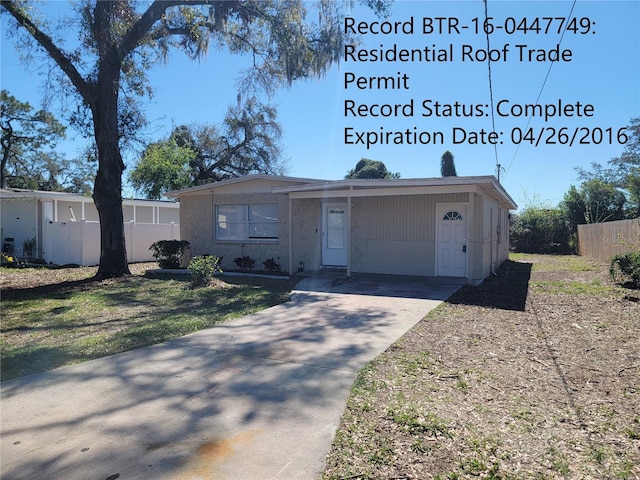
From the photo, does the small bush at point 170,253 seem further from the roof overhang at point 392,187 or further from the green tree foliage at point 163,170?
the green tree foliage at point 163,170

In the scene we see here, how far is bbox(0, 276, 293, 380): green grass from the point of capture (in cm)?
571

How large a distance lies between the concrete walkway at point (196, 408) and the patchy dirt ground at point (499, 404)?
0.33 m

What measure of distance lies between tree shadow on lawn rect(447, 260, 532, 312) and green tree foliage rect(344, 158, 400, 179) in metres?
28.1

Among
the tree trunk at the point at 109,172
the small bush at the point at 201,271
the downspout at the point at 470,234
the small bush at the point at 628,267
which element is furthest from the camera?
the tree trunk at the point at 109,172

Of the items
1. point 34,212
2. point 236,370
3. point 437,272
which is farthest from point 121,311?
point 34,212

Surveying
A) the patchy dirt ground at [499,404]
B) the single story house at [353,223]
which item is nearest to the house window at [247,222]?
the single story house at [353,223]

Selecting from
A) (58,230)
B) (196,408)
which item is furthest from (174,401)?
(58,230)

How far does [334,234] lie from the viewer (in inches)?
550

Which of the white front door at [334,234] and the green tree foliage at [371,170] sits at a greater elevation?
the green tree foliage at [371,170]

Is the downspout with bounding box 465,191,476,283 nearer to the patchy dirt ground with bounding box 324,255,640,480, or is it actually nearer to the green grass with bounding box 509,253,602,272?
the patchy dirt ground with bounding box 324,255,640,480

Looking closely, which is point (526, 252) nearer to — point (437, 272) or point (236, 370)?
point (437, 272)

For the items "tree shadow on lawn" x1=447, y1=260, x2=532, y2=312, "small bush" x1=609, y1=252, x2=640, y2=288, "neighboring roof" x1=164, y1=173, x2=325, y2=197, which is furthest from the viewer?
"neighboring roof" x1=164, y1=173, x2=325, y2=197

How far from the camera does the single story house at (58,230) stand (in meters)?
17.7

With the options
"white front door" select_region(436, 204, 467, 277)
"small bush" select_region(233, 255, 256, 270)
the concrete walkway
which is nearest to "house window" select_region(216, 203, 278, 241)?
"small bush" select_region(233, 255, 256, 270)
